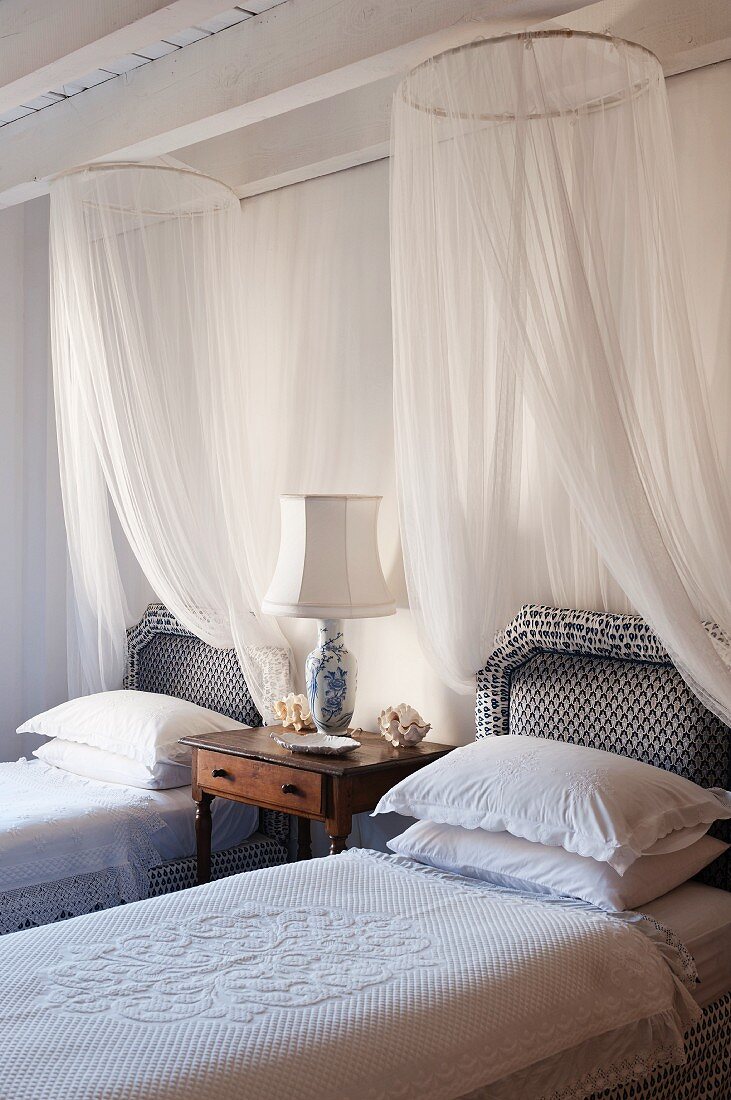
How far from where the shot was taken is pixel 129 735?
371 cm

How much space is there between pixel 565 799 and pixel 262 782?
1077mm

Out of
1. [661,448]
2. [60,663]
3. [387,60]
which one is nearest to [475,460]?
[661,448]

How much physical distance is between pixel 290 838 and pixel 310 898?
1342mm

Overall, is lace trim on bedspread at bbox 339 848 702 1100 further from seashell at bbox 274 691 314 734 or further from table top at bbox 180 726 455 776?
seashell at bbox 274 691 314 734

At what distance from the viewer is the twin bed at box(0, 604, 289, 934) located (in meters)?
3.15

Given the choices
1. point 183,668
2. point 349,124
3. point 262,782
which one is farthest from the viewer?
point 183,668

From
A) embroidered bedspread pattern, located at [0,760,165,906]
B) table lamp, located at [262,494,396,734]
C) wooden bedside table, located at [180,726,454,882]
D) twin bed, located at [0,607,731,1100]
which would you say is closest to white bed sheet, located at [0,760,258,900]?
embroidered bedspread pattern, located at [0,760,165,906]

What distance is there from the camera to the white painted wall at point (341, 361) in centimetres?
282

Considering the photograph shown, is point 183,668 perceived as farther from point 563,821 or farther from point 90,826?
point 563,821

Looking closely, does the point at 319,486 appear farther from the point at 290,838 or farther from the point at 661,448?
the point at 661,448

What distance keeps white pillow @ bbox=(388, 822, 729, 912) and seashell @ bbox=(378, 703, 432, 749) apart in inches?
20.7

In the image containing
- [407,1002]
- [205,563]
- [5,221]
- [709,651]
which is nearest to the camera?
[407,1002]

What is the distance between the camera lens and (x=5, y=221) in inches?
187

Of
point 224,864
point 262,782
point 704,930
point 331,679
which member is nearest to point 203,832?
point 224,864
